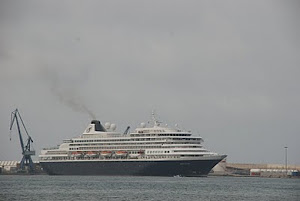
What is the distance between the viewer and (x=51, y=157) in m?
133

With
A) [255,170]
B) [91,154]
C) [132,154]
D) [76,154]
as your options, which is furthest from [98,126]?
[255,170]

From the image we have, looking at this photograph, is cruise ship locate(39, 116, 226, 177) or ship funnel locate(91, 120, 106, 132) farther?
ship funnel locate(91, 120, 106, 132)

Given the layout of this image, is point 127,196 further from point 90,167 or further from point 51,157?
point 51,157

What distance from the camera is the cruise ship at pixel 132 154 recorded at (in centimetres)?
11494

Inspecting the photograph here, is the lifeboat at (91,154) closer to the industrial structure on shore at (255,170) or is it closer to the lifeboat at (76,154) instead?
the lifeboat at (76,154)

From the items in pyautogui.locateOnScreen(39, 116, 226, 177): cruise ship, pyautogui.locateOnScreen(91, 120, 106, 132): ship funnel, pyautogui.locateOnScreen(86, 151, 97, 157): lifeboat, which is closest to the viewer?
pyautogui.locateOnScreen(39, 116, 226, 177): cruise ship

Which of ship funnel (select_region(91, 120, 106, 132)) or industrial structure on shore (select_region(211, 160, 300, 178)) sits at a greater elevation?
ship funnel (select_region(91, 120, 106, 132))

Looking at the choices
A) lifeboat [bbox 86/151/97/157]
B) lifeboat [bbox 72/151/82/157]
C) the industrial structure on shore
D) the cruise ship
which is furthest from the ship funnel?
the industrial structure on shore

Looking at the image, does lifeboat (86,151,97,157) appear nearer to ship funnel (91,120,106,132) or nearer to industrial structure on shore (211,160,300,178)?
ship funnel (91,120,106,132)

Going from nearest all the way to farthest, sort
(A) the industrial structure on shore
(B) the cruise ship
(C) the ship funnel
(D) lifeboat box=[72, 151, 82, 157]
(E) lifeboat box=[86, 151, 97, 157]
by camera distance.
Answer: (B) the cruise ship, (E) lifeboat box=[86, 151, 97, 157], (D) lifeboat box=[72, 151, 82, 157], (C) the ship funnel, (A) the industrial structure on shore

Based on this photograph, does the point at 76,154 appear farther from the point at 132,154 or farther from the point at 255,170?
the point at 255,170

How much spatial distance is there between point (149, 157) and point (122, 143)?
7.81 meters

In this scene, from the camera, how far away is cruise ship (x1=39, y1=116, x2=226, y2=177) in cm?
11494

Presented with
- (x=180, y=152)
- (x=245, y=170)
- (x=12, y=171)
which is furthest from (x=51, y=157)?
(x=245, y=170)
